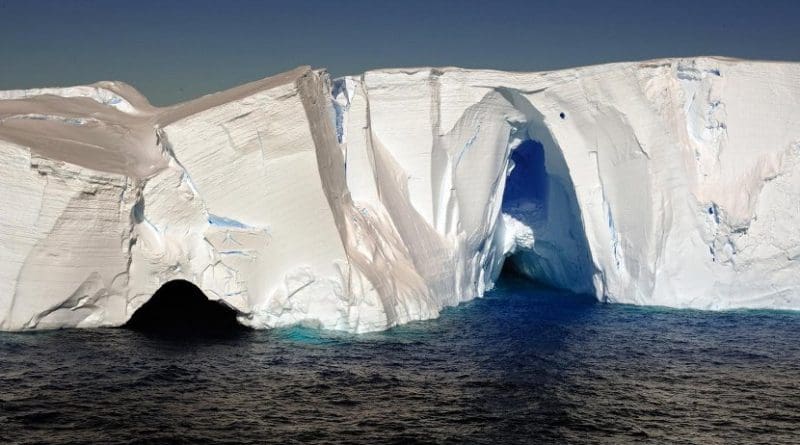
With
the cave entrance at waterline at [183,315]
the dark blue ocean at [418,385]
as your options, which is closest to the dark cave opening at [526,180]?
the dark blue ocean at [418,385]

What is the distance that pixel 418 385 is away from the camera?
39.3 feet

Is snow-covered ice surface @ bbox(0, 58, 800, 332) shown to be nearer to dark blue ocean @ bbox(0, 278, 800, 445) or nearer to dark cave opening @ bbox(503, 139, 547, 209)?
dark cave opening @ bbox(503, 139, 547, 209)

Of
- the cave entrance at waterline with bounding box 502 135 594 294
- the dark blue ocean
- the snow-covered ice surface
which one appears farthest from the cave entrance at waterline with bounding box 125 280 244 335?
the cave entrance at waterline with bounding box 502 135 594 294

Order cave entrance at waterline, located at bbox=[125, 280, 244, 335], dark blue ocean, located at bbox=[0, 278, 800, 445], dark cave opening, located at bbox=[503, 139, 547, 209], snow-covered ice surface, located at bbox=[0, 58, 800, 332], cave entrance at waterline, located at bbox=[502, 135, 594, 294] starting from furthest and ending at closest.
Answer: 1. dark cave opening, located at bbox=[503, 139, 547, 209]
2. cave entrance at waterline, located at bbox=[502, 135, 594, 294]
3. cave entrance at waterline, located at bbox=[125, 280, 244, 335]
4. snow-covered ice surface, located at bbox=[0, 58, 800, 332]
5. dark blue ocean, located at bbox=[0, 278, 800, 445]

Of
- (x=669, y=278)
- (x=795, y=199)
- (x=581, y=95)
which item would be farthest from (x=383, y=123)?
(x=795, y=199)

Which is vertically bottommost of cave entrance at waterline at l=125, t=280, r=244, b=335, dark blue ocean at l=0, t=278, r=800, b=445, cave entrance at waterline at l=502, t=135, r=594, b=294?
dark blue ocean at l=0, t=278, r=800, b=445

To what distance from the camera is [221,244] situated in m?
14.7

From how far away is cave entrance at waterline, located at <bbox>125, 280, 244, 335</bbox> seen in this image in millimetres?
15391

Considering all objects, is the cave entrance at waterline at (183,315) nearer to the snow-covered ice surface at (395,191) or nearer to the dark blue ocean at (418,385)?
the snow-covered ice surface at (395,191)

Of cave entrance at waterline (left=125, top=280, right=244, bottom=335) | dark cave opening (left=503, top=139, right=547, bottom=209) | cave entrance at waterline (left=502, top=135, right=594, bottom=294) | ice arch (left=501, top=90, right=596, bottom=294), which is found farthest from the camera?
dark cave opening (left=503, top=139, right=547, bottom=209)

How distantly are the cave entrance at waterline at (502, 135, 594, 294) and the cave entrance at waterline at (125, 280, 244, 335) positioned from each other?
766 centimetres

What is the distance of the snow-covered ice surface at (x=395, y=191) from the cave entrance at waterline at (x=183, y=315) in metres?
0.54

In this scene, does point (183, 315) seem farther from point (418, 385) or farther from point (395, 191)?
point (418, 385)

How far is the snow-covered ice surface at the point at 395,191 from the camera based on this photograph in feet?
47.4
